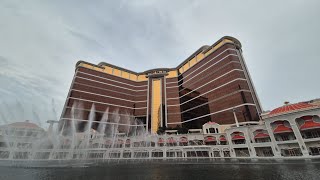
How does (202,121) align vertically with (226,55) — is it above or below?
below

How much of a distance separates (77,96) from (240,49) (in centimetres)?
8468

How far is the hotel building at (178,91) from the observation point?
209 ft

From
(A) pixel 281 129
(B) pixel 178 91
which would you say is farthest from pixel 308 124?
(B) pixel 178 91

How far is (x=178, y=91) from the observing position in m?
97.7

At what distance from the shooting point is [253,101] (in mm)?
59719

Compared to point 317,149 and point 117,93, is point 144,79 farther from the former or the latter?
point 317,149

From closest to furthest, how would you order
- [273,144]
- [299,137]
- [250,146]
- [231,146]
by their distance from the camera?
[299,137] → [273,144] → [250,146] → [231,146]

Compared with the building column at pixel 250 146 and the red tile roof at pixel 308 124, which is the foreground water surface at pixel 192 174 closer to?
the red tile roof at pixel 308 124

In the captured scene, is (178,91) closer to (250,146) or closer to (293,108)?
(250,146)

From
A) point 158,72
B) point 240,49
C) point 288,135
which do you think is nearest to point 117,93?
point 158,72

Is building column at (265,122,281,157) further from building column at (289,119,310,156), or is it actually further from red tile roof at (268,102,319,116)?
building column at (289,119,310,156)

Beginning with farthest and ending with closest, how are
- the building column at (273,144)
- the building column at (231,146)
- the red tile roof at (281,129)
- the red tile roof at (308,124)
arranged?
the building column at (231,146), the building column at (273,144), the red tile roof at (281,129), the red tile roof at (308,124)

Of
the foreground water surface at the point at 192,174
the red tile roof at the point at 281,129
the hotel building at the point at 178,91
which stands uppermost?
the hotel building at the point at 178,91

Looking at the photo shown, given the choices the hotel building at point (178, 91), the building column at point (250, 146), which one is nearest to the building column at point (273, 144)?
the building column at point (250, 146)
